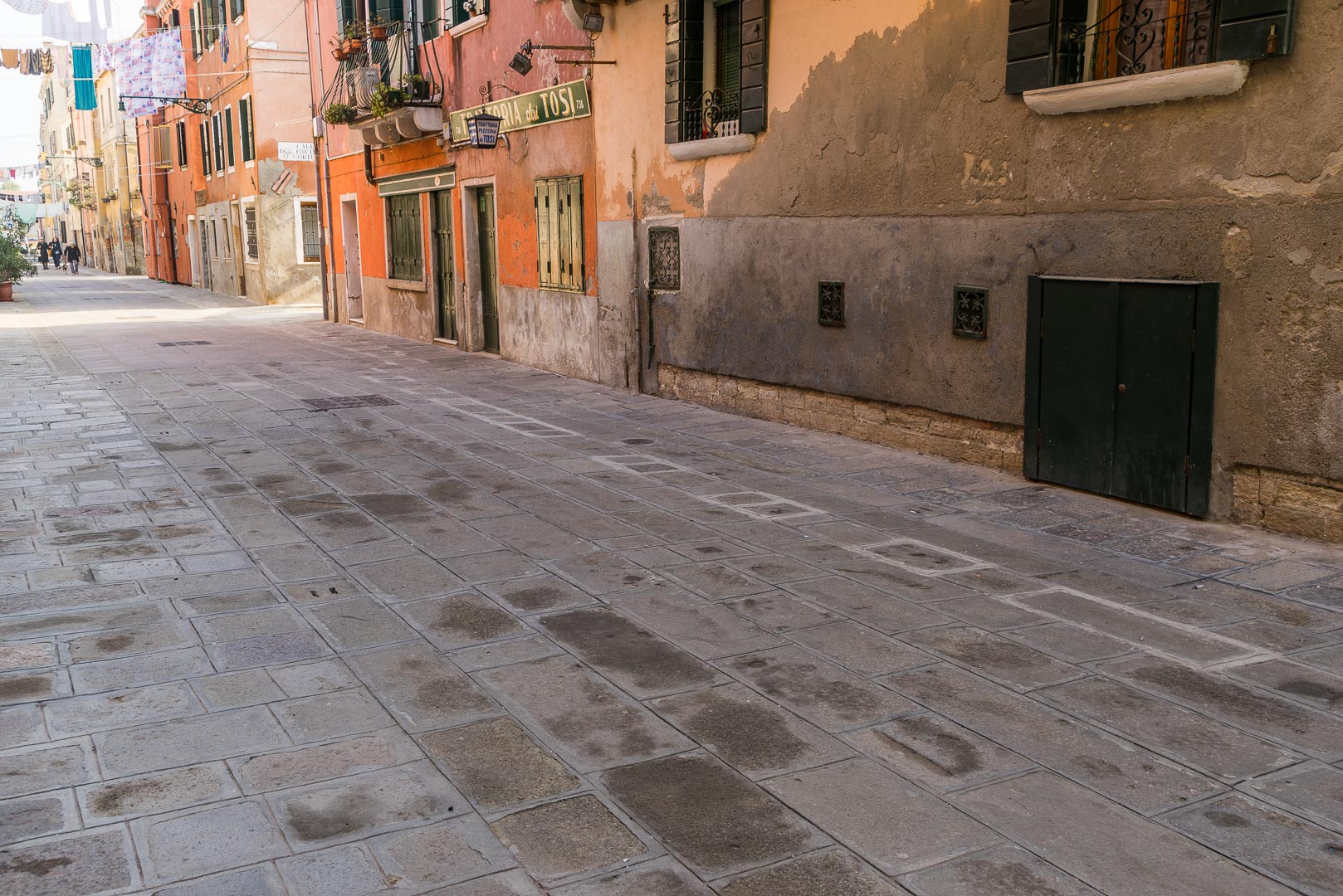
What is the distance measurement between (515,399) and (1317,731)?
957 centimetres

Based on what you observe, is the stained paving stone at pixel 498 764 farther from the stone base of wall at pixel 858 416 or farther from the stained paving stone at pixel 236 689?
the stone base of wall at pixel 858 416

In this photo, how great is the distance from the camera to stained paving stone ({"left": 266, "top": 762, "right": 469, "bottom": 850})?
3287mm

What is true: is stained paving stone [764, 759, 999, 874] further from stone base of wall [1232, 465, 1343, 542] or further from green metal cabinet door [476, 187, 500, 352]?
green metal cabinet door [476, 187, 500, 352]

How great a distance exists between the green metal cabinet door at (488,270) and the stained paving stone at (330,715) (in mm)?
A: 12905

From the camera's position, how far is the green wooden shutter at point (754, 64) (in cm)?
1028

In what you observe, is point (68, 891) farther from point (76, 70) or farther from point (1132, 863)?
point (76, 70)

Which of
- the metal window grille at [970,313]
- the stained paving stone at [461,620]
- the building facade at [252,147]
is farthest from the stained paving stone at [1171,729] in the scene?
the building facade at [252,147]

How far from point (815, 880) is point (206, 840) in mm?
1723

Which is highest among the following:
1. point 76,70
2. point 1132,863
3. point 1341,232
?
point 76,70

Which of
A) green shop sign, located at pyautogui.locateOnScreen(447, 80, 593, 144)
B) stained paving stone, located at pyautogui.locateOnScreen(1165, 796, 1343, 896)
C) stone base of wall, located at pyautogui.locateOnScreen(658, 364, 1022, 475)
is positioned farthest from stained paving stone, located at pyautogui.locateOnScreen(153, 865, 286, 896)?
green shop sign, located at pyautogui.locateOnScreen(447, 80, 593, 144)

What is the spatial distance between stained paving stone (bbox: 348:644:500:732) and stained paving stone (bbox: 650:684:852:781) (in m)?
0.71

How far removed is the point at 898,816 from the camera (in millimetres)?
3346

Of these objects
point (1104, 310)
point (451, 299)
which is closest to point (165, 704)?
point (1104, 310)

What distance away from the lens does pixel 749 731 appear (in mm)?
3939
